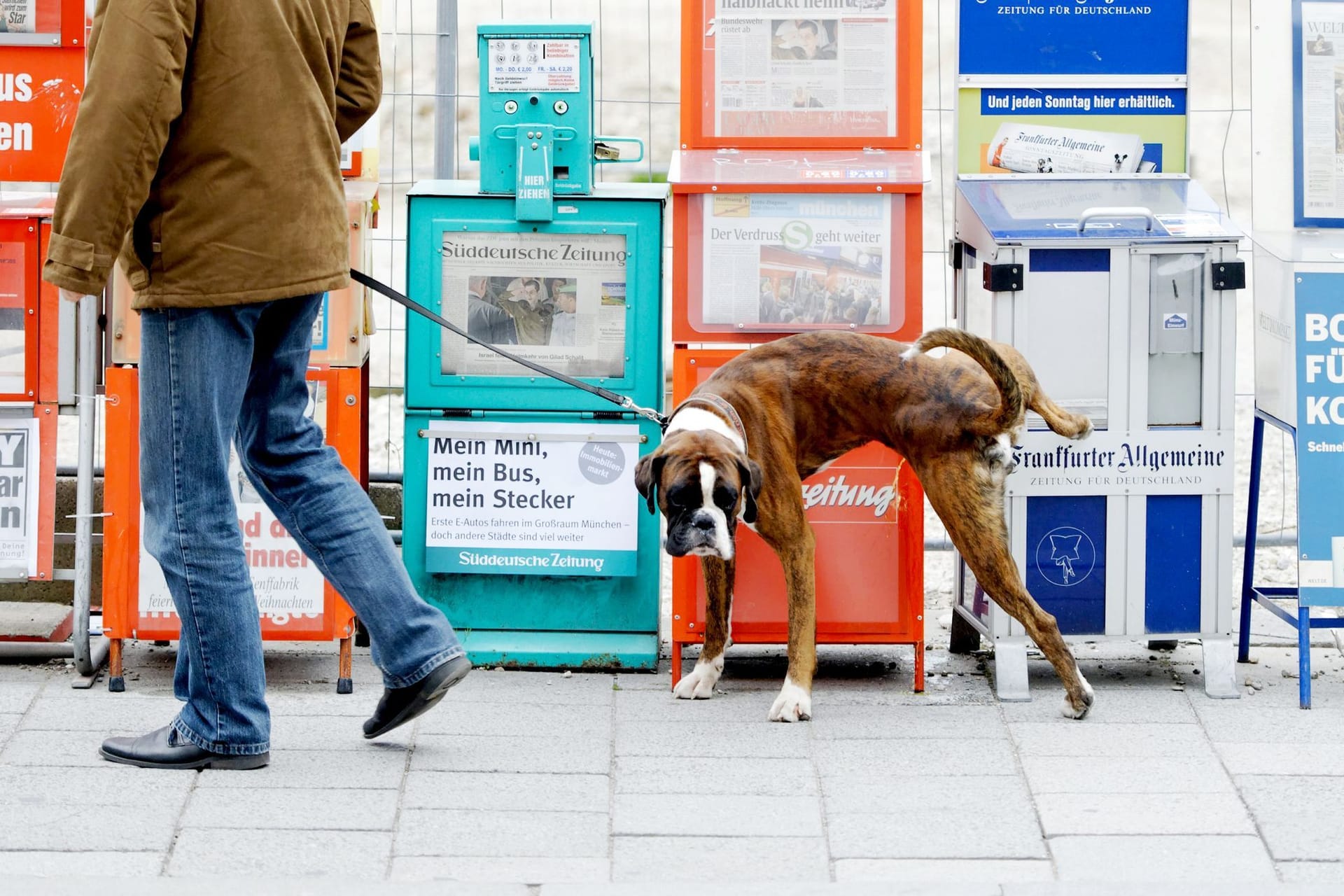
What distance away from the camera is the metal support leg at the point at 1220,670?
496 cm

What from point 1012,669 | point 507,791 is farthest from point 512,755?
point 1012,669

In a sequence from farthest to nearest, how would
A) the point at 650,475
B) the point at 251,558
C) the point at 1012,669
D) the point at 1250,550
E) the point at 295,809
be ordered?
the point at 1250,550
the point at 251,558
the point at 1012,669
the point at 650,475
the point at 295,809

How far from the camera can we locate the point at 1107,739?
459cm

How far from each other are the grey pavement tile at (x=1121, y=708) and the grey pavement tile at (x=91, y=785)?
211 centimetres

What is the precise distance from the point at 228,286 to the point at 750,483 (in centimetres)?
139

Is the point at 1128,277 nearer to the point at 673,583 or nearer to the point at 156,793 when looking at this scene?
the point at 673,583

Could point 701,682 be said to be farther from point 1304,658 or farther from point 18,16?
point 18,16

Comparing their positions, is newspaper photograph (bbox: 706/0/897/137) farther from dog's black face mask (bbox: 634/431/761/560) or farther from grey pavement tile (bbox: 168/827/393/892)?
grey pavement tile (bbox: 168/827/393/892)

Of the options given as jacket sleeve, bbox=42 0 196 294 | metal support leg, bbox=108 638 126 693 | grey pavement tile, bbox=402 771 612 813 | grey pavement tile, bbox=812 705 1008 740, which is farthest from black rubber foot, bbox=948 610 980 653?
jacket sleeve, bbox=42 0 196 294

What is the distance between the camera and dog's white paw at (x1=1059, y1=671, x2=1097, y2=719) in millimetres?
4746

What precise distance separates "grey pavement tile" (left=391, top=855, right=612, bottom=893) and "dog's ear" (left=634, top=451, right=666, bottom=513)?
116 cm

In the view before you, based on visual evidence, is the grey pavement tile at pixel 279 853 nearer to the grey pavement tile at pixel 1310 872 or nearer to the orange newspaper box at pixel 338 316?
the orange newspaper box at pixel 338 316

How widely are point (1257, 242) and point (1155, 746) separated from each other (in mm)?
1549

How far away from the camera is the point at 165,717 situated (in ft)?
15.5
